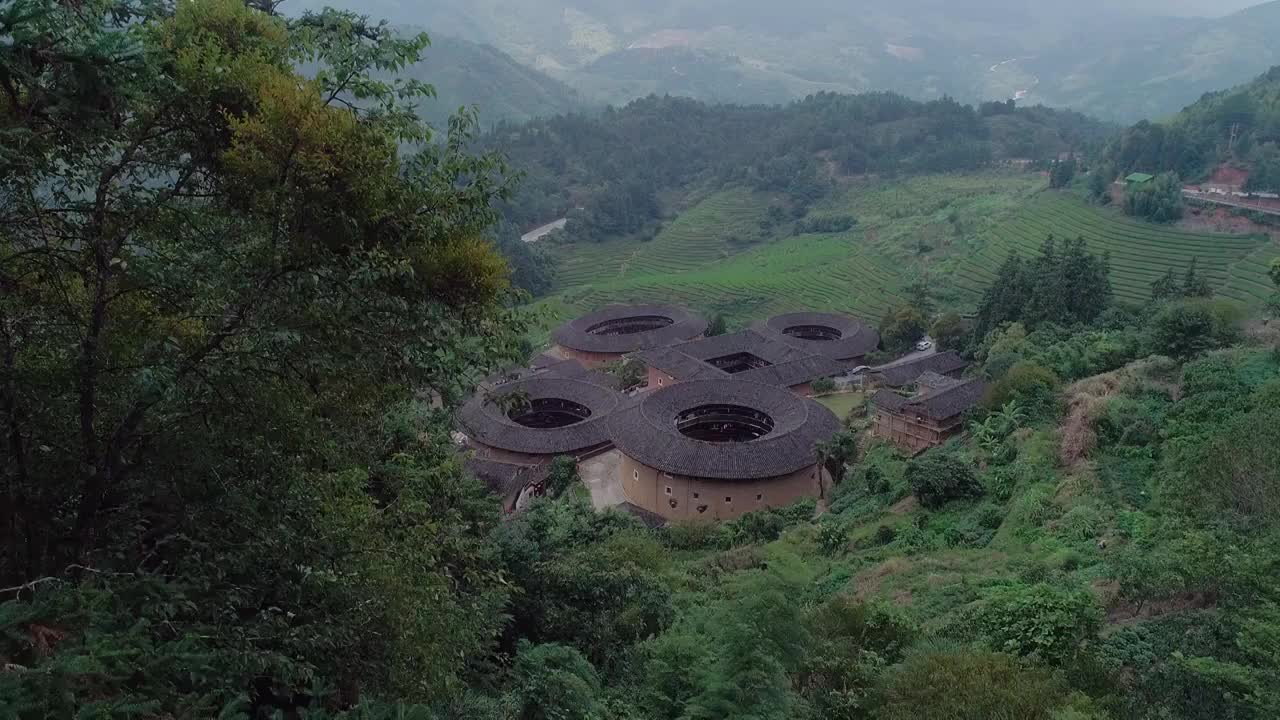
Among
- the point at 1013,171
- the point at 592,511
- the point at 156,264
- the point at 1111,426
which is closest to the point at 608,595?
the point at 592,511

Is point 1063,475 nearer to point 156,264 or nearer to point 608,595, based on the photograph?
point 608,595

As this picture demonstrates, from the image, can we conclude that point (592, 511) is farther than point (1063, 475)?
Yes

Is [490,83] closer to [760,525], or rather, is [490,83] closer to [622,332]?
[622,332]

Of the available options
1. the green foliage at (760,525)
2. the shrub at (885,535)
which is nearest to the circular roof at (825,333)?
the green foliage at (760,525)

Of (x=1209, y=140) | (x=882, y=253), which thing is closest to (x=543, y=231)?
(x=882, y=253)

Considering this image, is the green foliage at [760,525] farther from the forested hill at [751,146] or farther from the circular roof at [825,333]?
the forested hill at [751,146]
